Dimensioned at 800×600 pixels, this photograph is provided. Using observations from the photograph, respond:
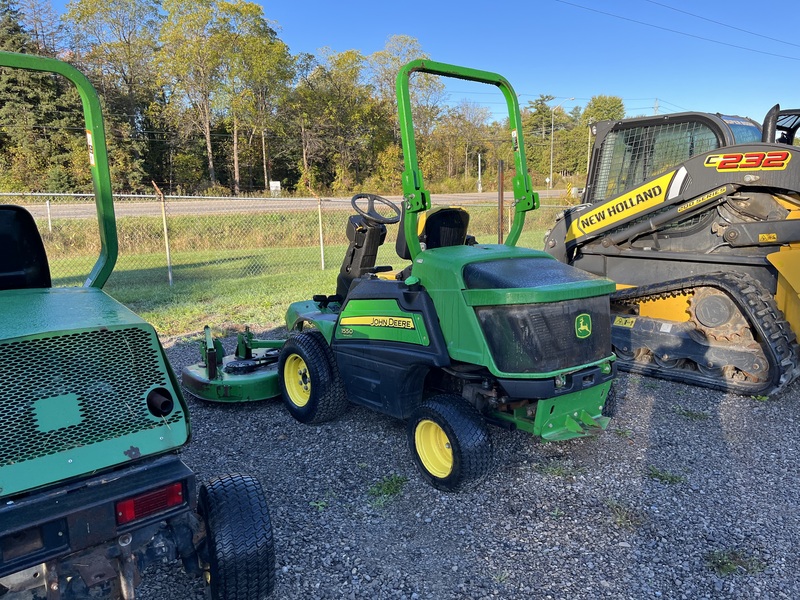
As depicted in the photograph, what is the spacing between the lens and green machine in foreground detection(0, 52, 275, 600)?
6.13 feet

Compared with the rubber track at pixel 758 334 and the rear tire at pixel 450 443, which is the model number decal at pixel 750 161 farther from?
the rear tire at pixel 450 443

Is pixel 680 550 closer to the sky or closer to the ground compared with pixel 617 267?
closer to the ground

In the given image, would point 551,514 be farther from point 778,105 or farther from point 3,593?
point 778,105

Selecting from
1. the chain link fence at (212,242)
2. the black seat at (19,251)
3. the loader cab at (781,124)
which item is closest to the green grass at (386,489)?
the black seat at (19,251)

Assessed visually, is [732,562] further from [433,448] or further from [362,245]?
[362,245]

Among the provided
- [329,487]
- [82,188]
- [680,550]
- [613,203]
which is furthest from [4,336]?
[82,188]

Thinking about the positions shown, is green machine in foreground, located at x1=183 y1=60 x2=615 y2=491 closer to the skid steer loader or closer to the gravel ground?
the gravel ground

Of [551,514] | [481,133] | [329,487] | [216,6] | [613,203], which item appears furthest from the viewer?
[481,133]

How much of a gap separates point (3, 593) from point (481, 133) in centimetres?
4568

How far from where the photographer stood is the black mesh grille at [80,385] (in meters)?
1.95

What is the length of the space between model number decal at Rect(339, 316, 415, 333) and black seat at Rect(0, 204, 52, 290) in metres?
1.98

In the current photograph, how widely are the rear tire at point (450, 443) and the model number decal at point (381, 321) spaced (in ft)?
1.74

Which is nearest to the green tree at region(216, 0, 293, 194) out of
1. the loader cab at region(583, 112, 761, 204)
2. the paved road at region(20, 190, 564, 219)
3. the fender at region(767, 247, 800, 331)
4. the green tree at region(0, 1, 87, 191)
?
the green tree at region(0, 1, 87, 191)

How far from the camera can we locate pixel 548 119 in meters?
67.5
